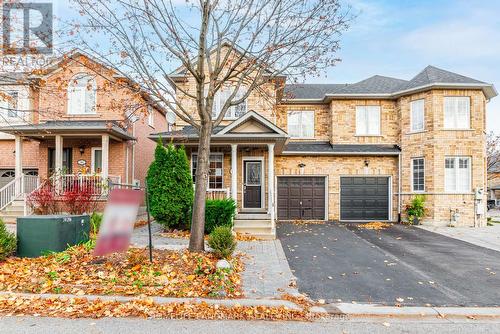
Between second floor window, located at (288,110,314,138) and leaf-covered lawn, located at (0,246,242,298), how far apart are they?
11.5m

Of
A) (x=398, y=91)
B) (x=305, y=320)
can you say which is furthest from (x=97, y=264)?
(x=398, y=91)

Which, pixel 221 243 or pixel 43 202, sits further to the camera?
pixel 43 202

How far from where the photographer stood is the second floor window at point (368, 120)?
1717 cm

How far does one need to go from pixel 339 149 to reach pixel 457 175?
18.1ft

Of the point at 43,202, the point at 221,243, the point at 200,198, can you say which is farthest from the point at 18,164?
the point at 221,243

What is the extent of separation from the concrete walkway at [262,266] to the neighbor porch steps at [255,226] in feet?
2.59

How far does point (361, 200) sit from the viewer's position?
16.8m

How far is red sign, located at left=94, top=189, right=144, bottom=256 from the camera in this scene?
5919 mm

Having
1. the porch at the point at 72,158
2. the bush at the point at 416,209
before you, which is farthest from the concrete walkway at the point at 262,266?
the bush at the point at 416,209

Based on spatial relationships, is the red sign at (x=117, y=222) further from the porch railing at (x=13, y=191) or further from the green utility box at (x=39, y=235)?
the porch railing at (x=13, y=191)

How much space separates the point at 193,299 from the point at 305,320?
1750 mm

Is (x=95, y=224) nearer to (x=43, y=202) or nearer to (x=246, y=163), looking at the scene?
(x=43, y=202)

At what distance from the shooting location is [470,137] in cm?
1534

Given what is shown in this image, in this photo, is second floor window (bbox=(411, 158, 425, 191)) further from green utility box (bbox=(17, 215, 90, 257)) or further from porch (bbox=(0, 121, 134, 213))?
green utility box (bbox=(17, 215, 90, 257))
